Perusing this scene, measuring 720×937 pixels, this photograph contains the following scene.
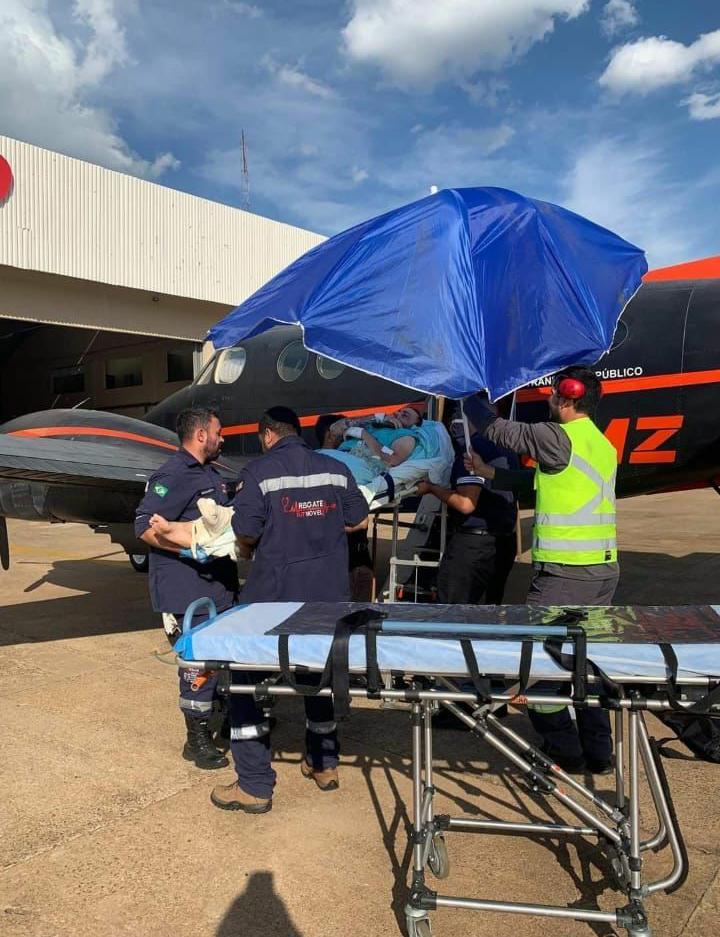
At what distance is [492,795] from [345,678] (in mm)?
1822

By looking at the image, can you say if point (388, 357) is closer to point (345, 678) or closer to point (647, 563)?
point (345, 678)

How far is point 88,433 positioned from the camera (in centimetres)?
800

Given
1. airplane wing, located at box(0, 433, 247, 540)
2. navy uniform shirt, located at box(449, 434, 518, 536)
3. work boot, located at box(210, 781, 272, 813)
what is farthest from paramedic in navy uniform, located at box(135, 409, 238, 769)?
navy uniform shirt, located at box(449, 434, 518, 536)

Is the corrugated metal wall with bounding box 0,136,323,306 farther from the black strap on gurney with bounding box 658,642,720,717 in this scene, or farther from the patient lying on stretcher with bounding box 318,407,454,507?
the black strap on gurney with bounding box 658,642,720,717

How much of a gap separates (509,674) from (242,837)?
6.09 ft

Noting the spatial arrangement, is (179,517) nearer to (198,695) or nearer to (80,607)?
(198,695)

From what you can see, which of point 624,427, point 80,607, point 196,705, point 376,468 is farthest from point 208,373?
point 196,705

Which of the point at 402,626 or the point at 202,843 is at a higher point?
the point at 402,626

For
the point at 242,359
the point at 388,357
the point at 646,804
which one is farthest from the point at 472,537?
the point at 242,359

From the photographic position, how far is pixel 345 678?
278 centimetres

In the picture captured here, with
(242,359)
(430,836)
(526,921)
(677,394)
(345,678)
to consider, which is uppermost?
(242,359)

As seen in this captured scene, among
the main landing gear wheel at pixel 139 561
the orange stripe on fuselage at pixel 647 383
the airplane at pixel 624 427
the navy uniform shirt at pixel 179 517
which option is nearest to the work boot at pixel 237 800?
the navy uniform shirt at pixel 179 517

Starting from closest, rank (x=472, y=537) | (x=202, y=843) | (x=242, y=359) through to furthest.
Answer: (x=202, y=843) < (x=472, y=537) < (x=242, y=359)

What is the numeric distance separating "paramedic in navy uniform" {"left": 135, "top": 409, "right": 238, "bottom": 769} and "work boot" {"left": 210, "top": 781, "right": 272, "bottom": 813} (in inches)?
20.7
